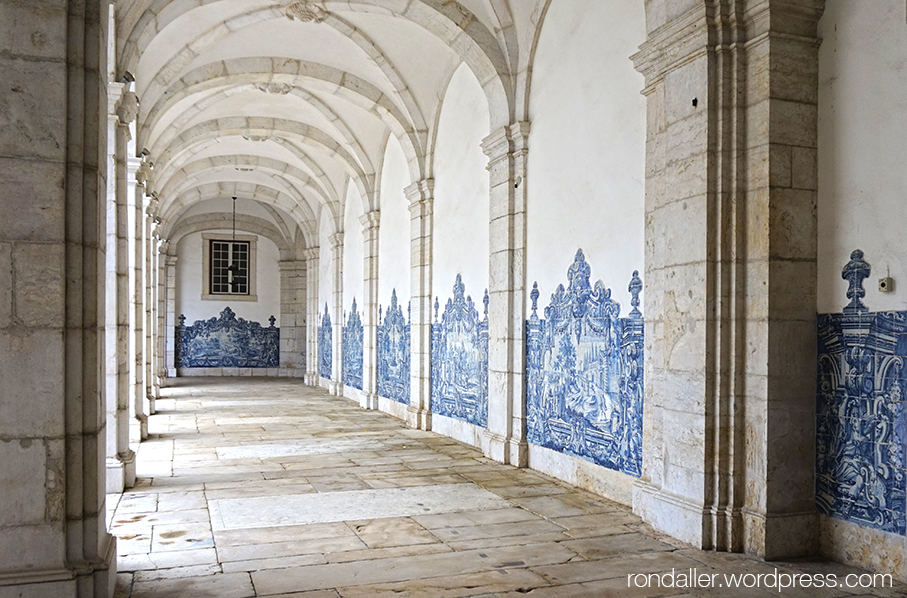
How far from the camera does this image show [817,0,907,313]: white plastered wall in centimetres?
405

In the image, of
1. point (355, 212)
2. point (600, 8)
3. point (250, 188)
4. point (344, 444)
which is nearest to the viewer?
point (600, 8)

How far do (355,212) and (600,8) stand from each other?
9740 mm

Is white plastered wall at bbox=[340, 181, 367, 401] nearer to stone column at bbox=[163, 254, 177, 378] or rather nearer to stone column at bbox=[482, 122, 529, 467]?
stone column at bbox=[482, 122, 529, 467]

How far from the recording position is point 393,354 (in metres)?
12.4

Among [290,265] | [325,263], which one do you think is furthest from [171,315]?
[325,263]

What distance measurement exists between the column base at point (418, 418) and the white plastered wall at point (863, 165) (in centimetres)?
642

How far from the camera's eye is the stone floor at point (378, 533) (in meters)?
4.05

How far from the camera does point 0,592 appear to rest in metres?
3.26

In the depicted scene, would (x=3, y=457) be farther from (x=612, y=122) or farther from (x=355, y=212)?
(x=355, y=212)

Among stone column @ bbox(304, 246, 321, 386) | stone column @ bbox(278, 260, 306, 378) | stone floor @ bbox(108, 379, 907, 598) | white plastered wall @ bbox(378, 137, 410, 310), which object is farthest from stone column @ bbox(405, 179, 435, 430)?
stone column @ bbox(278, 260, 306, 378)

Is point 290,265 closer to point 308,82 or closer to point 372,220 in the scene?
point 372,220

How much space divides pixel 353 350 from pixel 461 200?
21.6ft

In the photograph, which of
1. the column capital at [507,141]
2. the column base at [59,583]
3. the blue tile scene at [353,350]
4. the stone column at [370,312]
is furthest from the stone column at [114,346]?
the blue tile scene at [353,350]

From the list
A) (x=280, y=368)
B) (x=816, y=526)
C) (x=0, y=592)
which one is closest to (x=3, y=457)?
(x=0, y=592)
